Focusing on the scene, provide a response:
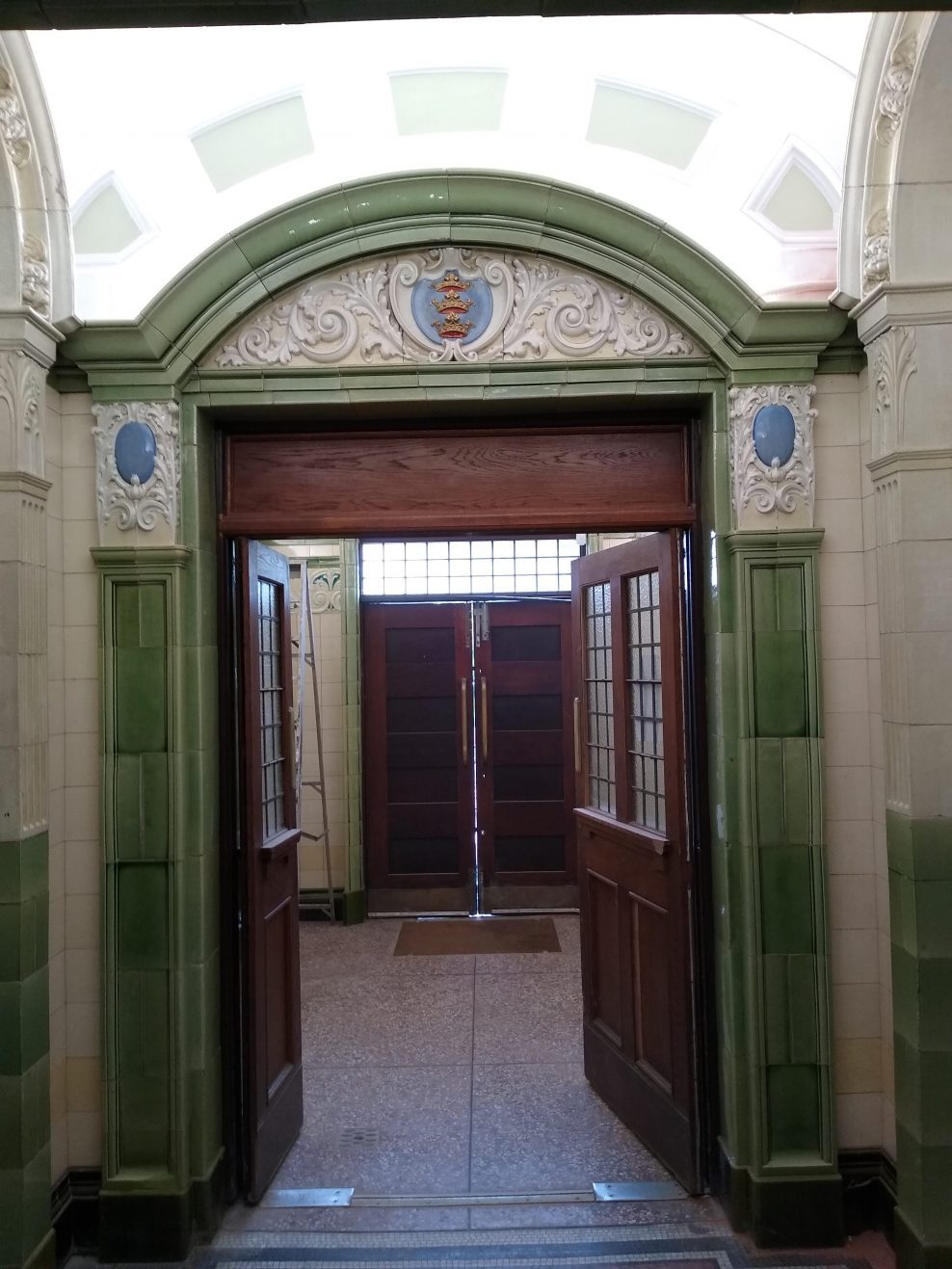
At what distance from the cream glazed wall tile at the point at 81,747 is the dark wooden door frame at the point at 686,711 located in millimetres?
372

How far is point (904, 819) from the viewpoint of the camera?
8.47 feet

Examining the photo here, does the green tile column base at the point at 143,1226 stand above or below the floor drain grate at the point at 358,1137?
above

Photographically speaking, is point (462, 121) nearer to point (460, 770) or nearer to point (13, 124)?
point (13, 124)

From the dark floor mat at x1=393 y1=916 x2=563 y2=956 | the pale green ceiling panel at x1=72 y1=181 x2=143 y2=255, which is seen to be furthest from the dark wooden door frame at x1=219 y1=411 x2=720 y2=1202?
the dark floor mat at x1=393 y1=916 x2=563 y2=956

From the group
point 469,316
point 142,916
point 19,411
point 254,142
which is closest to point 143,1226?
point 142,916

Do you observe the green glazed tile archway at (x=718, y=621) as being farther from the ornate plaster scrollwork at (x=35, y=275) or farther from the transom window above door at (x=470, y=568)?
the transom window above door at (x=470, y=568)

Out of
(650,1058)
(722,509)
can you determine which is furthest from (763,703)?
(650,1058)

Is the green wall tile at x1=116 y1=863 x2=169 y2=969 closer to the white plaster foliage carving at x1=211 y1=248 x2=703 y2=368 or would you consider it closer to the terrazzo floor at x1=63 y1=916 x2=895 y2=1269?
the terrazzo floor at x1=63 y1=916 x2=895 y2=1269

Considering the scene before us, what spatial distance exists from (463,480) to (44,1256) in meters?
2.45

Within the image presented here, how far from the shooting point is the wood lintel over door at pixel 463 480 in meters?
2.97

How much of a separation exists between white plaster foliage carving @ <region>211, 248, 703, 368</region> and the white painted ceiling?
0.26 meters

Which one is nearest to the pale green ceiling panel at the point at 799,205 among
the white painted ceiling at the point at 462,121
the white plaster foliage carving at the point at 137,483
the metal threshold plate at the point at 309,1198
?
the white painted ceiling at the point at 462,121

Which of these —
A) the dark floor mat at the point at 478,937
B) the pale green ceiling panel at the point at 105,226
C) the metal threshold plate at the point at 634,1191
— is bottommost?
the metal threshold plate at the point at 634,1191

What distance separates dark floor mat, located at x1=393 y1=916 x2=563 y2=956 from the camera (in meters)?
5.56
